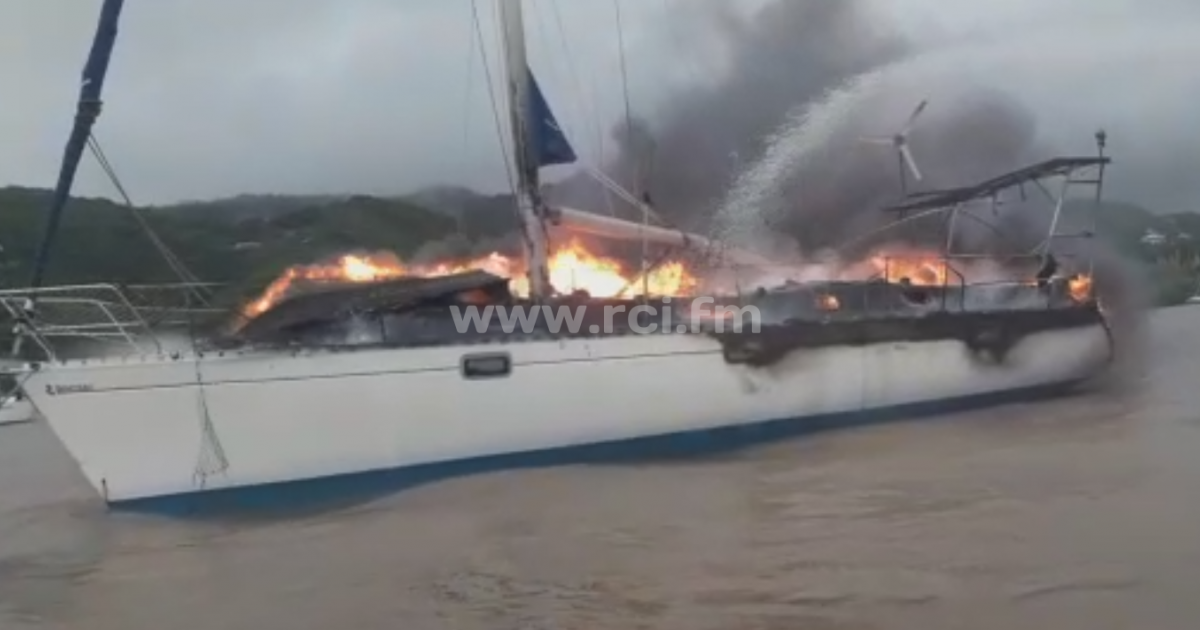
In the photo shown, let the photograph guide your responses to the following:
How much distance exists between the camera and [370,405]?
16.7 meters

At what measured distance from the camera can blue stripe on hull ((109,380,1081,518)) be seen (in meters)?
16.3

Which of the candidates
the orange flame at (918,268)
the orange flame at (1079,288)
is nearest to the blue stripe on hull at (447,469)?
the orange flame at (918,268)

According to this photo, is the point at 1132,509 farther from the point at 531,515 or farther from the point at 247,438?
the point at 247,438

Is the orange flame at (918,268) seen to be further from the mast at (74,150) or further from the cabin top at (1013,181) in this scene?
the mast at (74,150)

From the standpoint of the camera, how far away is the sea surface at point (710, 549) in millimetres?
10516

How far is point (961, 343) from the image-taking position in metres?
21.2

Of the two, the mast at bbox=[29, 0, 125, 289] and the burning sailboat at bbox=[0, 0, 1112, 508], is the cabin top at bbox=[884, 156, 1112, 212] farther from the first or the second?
the mast at bbox=[29, 0, 125, 289]

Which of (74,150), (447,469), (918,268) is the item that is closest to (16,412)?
(74,150)

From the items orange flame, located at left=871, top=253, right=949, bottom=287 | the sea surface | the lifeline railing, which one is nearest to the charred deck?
orange flame, located at left=871, top=253, right=949, bottom=287

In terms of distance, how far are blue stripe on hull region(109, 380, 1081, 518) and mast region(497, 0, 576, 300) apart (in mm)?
2893

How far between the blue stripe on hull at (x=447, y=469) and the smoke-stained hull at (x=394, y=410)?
0.03 meters

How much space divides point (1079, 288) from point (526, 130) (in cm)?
1051

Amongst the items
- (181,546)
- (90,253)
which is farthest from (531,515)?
(90,253)

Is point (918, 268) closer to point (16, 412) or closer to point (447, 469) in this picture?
point (447, 469)
